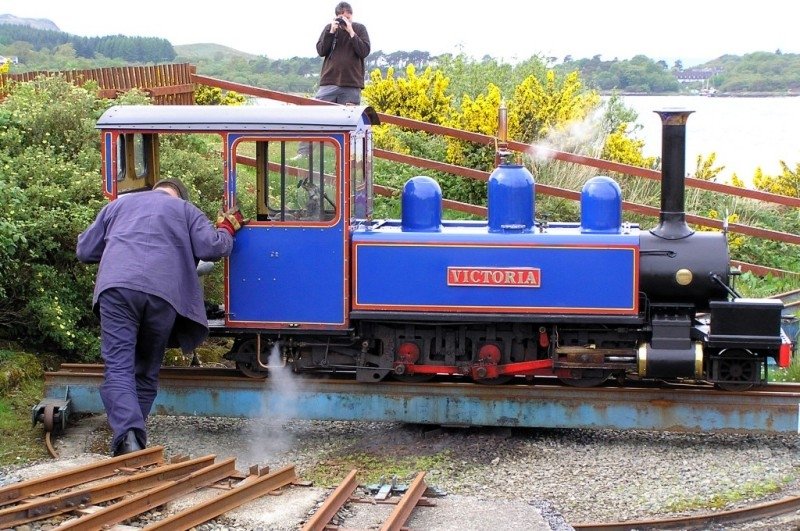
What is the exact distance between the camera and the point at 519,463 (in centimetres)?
818

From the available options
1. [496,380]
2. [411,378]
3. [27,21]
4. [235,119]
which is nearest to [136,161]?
[235,119]

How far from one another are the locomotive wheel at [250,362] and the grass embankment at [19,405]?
1674 millimetres

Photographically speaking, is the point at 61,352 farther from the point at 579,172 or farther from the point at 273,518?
the point at 579,172

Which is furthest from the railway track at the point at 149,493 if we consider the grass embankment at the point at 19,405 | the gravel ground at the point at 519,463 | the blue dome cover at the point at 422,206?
the blue dome cover at the point at 422,206

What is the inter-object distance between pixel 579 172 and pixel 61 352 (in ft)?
26.9

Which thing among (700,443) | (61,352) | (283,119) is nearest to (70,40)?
(61,352)

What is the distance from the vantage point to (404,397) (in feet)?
29.3

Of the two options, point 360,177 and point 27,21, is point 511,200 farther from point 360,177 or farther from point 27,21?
point 27,21

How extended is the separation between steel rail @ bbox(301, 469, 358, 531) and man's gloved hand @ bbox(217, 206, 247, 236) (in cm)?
239

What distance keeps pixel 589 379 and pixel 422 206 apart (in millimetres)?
1964

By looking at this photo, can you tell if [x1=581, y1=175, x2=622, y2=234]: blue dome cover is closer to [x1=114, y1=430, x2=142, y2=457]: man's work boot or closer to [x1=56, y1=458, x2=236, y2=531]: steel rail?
[x1=56, y1=458, x2=236, y2=531]: steel rail

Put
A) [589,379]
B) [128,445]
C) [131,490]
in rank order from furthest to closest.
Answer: [589,379]
[128,445]
[131,490]

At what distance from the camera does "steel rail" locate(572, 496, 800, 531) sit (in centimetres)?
679

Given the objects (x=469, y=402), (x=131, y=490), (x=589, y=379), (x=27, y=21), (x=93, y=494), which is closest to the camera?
(x=93, y=494)
